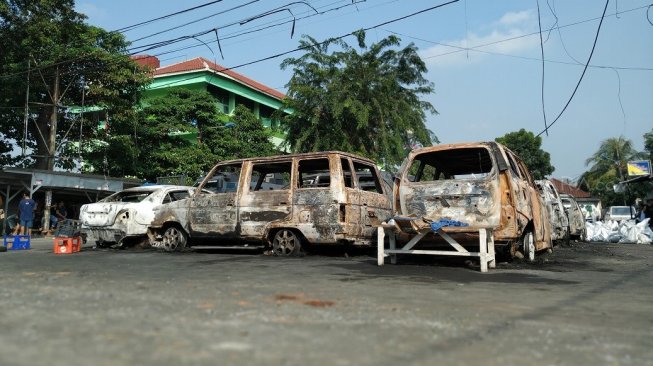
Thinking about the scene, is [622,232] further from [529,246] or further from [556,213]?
[529,246]

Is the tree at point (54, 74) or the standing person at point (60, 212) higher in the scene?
the tree at point (54, 74)

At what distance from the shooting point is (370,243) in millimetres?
8555

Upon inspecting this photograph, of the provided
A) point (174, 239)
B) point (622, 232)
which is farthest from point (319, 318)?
point (622, 232)

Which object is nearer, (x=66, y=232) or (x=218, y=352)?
(x=218, y=352)

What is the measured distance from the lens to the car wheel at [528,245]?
7836 mm

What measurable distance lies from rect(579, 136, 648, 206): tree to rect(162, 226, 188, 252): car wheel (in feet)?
155

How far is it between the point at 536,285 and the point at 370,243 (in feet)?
11.2

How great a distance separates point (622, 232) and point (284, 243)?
1286cm

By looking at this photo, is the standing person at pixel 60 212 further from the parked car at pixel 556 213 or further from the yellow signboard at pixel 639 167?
the yellow signboard at pixel 639 167

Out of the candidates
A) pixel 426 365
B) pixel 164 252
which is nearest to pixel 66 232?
pixel 164 252

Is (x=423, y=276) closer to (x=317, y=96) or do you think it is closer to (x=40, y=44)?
(x=317, y=96)

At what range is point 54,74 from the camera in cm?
2175

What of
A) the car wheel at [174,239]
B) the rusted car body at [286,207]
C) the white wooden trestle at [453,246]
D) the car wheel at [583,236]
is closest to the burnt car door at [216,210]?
the rusted car body at [286,207]

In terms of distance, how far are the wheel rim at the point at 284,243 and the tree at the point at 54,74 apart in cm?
1457
